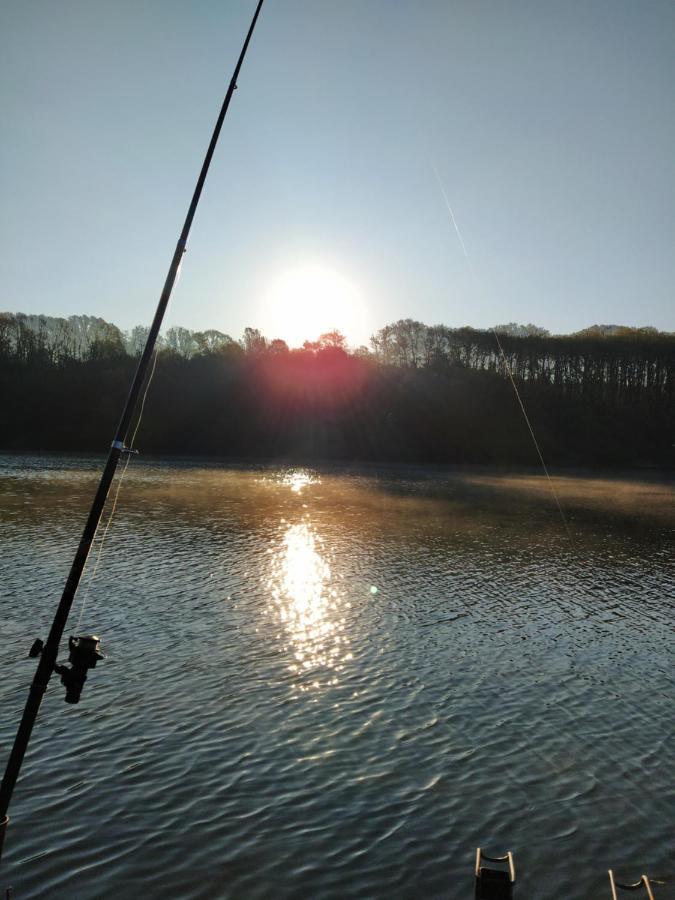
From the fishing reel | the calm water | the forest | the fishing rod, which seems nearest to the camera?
the fishing rod

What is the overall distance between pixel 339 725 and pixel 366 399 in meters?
105

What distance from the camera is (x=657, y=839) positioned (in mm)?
9297

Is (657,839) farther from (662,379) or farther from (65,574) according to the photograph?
(662,379)

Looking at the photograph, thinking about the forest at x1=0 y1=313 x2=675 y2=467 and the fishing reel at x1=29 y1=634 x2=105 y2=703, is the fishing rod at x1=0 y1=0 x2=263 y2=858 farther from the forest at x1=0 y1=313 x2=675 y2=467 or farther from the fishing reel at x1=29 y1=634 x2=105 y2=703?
the forest at x1=0 y1=313 x2=675 y2=467

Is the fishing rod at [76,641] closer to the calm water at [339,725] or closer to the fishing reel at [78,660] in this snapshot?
the fishing reel at [78,660]

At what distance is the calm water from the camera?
27.8ft

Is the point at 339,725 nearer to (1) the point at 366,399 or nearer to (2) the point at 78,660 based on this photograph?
(2) the point at 78,660

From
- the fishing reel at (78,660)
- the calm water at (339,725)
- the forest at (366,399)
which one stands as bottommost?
the calm water at (339,725)

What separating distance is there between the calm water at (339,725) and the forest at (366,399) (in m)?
79.1

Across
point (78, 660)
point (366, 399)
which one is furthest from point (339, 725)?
point (366, 399)

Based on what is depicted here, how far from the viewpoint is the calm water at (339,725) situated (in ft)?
27.8

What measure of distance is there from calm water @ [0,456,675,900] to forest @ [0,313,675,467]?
260 feet

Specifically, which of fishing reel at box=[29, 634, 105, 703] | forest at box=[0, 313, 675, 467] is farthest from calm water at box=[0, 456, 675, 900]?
forest at box=[0, 313, 675, 467]

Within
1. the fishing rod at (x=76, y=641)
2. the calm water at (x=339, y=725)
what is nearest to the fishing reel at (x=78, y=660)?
the fishing rod at (x=76, y=641)
